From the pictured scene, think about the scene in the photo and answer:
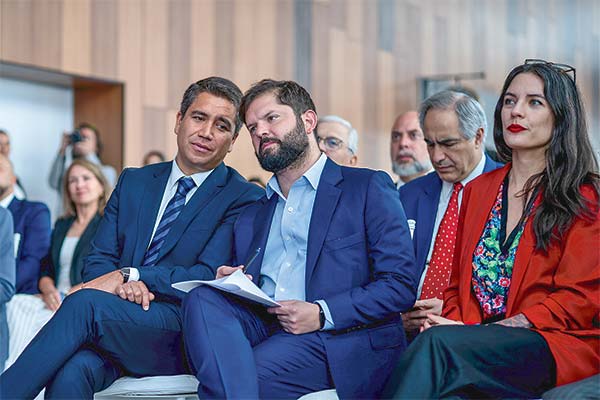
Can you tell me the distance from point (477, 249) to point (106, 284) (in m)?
1.16

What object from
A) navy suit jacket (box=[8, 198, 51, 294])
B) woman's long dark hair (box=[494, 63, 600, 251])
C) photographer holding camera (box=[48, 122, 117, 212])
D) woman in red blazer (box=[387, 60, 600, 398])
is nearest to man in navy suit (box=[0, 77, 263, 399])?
woman in red blazer (box=[387, 60, 600, 398])

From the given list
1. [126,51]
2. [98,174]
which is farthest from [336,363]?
[126,51]

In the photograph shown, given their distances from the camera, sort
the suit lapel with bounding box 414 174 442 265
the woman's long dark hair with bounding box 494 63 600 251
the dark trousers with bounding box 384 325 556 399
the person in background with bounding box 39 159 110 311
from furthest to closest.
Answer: the person in background with bounding box 39 159 110 311 → the suit lapel with bounding box 414 174 442 265 → the woman's long dark hair with bounding box 494 63 600 251 → the dark trousers with bounding box 384 325 556 399

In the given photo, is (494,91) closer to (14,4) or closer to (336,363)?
(14,4)

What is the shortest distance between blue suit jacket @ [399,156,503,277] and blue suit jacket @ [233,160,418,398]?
24.7 inches

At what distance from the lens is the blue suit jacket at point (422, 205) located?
318 centimetres

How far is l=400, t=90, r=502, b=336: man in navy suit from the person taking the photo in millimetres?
3207

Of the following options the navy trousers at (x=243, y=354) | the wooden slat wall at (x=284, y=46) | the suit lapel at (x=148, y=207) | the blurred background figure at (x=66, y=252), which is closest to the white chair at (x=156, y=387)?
the navy trousers at (x=243, y=354)

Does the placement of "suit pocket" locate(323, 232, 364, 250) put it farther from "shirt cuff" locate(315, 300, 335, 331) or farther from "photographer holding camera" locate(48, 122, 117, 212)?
"photographer holding camera" locate(48, 122, 117, 212)

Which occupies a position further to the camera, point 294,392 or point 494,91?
point 494,91

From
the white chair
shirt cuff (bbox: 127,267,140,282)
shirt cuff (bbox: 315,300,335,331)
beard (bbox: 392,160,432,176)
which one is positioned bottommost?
the white chair

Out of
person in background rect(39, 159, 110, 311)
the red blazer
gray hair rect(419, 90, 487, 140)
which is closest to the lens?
the red blazer

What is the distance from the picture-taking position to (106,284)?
8.72ft

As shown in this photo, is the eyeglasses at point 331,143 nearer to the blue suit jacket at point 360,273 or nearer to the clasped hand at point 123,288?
the blue suit jacket at point 360,273
